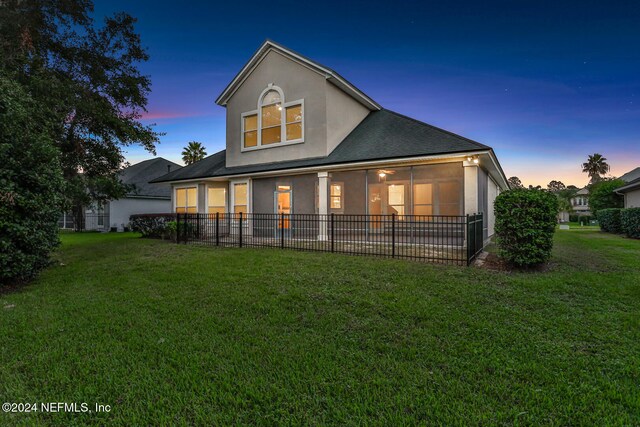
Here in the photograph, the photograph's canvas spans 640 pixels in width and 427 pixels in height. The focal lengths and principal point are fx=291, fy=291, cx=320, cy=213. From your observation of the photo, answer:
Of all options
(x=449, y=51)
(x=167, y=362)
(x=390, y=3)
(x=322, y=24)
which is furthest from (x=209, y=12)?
(x=167, y=362)

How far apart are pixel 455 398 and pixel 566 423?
759mm

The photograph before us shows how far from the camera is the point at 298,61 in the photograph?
1373 cm

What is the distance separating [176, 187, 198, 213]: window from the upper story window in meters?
4.29

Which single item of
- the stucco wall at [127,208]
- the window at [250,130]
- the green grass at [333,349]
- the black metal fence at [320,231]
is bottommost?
the green grass at [333,349]

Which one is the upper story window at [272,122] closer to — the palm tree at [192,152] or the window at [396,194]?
the window at [396,194]

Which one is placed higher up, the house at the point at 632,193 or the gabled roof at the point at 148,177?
the gabled roof at the point at 148,177

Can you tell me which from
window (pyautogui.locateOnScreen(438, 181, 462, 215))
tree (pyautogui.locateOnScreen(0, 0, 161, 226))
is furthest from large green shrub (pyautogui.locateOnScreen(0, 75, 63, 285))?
window (pyautogui.locateOnScreen(438, 181, 462, 215))

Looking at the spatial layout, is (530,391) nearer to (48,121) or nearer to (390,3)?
(48,121)

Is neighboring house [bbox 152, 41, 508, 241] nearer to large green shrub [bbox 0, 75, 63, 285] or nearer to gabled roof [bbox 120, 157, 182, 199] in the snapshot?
large green shrub [bbox 0, 75, 63, 285]

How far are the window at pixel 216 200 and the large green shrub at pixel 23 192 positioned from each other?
942 centimetres

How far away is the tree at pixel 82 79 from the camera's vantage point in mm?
9398

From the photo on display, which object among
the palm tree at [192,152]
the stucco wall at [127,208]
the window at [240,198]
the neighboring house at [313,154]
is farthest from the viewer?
the palm tree at [192,152]

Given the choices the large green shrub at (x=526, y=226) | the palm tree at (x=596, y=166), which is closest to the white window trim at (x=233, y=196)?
the large green shrub at (x=526, y=226)

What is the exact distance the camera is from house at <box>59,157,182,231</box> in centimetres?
2436
